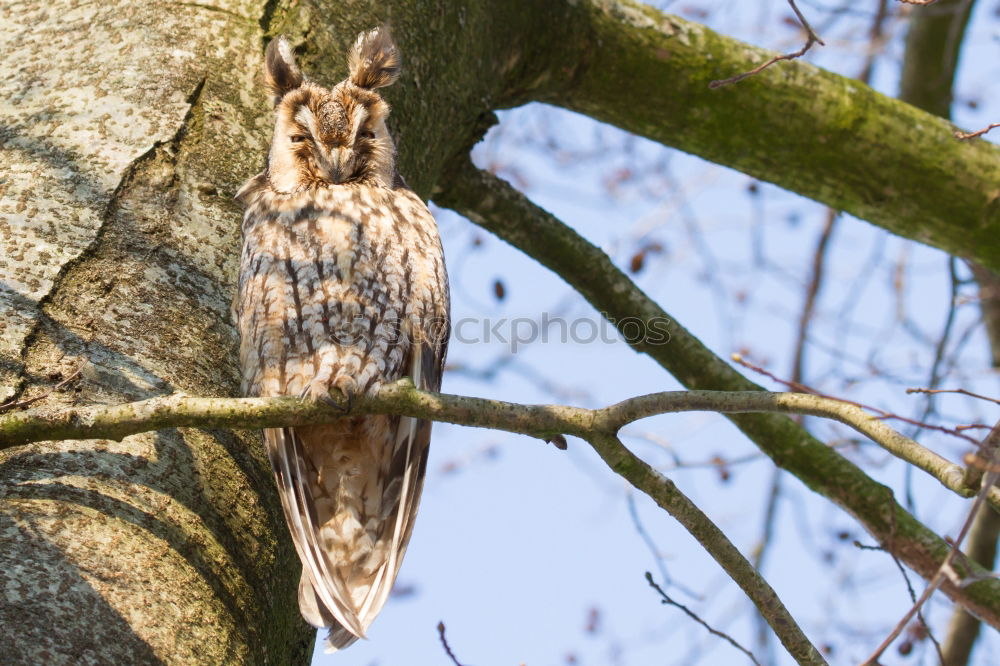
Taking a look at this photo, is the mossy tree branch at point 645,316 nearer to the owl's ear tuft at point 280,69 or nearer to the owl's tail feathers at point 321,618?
the owl's ear tuft at point 280,69

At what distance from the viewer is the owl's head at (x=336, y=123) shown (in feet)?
8.57

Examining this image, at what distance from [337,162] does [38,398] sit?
121 cm

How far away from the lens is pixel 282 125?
265 centimetres

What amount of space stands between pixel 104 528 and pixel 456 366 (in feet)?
13.1

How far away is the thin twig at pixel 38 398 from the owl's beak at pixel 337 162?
40.7 inches

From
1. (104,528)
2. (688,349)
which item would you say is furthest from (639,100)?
(104,528)

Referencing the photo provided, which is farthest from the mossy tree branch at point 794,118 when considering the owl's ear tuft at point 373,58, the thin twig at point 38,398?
the thin twig at point 38,398

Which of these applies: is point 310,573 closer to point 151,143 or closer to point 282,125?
point 151,143

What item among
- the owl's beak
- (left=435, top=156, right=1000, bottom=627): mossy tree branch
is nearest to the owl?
the owl's beak

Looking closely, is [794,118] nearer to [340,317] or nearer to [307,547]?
[340,317]

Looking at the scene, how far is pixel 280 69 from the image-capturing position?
2492 millimetres

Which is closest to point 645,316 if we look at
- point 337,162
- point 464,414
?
point 337,162

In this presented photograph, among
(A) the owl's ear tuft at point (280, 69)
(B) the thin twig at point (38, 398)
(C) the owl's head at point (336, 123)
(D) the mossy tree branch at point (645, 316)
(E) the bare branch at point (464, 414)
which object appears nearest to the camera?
(E) the bare branch at point (464, 414)

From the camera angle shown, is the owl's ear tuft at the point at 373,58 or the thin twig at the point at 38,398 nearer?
the thin twig at the point at 38,398
